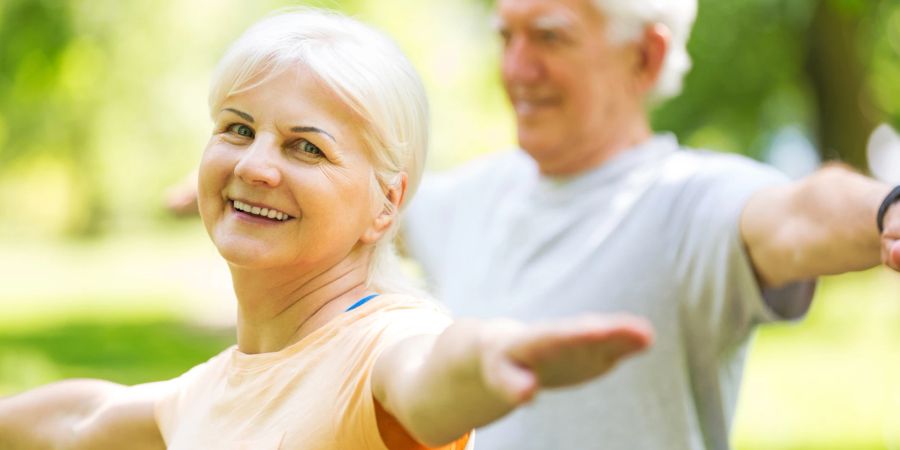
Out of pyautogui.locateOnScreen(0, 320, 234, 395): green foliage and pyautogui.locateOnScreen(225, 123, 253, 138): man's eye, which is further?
pyautogui.locateOnScreen(0, 320, 234, 395): green foliage

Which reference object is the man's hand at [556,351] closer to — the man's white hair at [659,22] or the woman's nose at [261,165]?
the woman's nose at [261,165]

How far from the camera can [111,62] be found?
19453 mm

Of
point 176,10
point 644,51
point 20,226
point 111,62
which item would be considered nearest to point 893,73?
point 176,10

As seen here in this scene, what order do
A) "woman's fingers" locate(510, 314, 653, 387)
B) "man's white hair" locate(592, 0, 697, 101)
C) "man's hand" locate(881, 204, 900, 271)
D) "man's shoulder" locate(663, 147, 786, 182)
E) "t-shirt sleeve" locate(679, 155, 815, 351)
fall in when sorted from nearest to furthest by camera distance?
"woman's fingers" locate(510, 314, 653, 387), "man's hand" locate(881, 204, 900, 271), "t-shirt sleeve" locate(679, 155, 815, 351), "man's shoulder" locate(663, 147, 786, 182), "man's white hair" locate(592, 0, 697, 101)

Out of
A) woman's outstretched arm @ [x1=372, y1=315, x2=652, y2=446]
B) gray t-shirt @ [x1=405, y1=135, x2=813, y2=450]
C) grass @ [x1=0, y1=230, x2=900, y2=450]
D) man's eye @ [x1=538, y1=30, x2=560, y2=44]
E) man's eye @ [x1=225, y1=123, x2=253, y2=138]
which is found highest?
man's eye @ [x1=225, y1=123, x2=253, y2=138]

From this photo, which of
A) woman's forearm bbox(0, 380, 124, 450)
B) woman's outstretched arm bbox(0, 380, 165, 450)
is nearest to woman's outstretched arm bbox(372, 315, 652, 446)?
woman's outstretched arm bbox(0, 380, 165, 450)

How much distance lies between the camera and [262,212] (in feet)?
6.61

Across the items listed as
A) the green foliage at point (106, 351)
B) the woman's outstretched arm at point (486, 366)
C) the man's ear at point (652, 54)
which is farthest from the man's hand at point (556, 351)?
the green foliage at point (106, 351)

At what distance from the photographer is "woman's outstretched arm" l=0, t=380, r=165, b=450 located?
237cm

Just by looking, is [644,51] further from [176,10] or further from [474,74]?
[474,74]

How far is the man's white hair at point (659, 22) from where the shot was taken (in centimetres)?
386

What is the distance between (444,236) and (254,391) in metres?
2.29

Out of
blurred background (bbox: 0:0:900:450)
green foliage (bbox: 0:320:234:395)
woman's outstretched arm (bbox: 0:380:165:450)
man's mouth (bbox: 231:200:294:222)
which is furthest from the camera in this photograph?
blurred background (bbox: 0:0:900:450)

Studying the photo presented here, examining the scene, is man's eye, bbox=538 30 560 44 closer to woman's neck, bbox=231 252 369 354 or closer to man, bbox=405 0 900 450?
man, bbox=405 0 900 450
